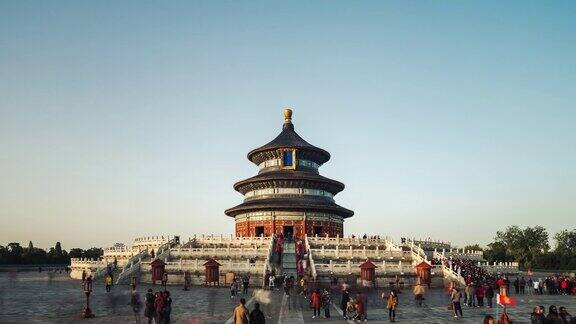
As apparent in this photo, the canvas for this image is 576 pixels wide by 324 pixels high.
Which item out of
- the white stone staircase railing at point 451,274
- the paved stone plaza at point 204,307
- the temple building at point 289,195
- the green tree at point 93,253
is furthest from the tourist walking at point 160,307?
the green tree at point 93,253

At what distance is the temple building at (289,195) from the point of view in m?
64.2

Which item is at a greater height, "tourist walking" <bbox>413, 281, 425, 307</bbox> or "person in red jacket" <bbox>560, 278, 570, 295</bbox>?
"tourist walking" <bbox>413, 281, 425, 307</bbox>

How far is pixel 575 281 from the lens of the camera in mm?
36375

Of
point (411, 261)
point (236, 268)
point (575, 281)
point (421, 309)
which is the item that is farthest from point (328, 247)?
point (421, 309)

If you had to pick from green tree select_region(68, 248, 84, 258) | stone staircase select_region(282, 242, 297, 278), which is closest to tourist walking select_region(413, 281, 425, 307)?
stone staircase select_region(282, 242, 297, 278)

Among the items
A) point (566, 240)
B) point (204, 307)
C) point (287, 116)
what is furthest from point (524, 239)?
point (204, 307)

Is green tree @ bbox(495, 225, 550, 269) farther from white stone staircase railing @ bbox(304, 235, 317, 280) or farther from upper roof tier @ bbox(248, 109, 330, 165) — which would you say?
white stone staircase railing @ bbox(304, 235, 317, 280)

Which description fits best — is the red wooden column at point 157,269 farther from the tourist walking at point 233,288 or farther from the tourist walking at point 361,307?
the tourist walking at point 361,307

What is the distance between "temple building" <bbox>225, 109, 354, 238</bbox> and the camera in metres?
64.2

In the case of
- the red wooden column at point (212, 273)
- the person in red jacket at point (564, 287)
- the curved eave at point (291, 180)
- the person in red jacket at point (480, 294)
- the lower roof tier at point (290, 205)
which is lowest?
the person in red jacket at point (564, 287)

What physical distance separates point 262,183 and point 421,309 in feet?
144

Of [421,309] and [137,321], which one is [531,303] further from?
[137,321]

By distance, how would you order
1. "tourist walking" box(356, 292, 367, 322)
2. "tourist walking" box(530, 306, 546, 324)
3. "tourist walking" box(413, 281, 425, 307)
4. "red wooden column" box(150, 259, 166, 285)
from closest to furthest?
"tourist walking" box(530, 306, 546, 324), "tourist walking" box(356, 292, 367, 322), "tourist walking" box(413, 281, 425, 307), "red wooden column" box(150, 259, 166, 285)

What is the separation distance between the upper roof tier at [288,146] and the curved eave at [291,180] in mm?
2974
